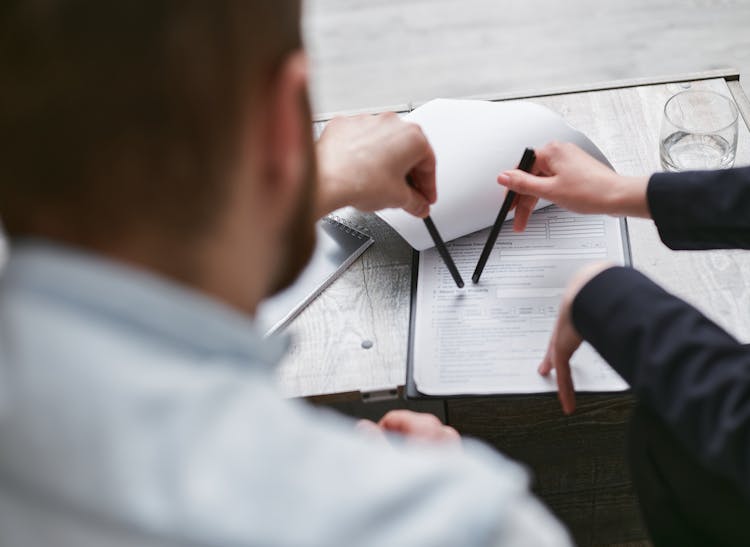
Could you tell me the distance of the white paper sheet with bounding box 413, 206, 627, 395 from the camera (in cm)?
98

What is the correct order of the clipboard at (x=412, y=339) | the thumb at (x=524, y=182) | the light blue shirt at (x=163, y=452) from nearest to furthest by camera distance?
the light blue shirt at (x=163, y=452)
the clipboard at (x=412, y=339)
the thumb at (x=524, y=182)

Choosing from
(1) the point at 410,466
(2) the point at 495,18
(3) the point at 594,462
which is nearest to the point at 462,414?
(3) the point at 594,462

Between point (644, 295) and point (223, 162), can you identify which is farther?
point (644, 295)

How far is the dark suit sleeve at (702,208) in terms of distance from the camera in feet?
3.31

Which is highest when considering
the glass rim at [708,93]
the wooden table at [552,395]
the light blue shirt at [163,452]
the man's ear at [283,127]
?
the man's ear at [283,127]

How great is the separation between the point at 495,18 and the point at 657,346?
1887mm

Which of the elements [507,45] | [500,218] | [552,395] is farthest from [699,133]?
[507,45]

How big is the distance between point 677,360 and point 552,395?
16 centimetres

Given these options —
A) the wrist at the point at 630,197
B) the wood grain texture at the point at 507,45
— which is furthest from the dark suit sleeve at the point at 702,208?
the wood grain texture at the point at 507,45

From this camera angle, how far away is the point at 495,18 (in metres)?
2.58

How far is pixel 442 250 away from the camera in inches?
42.1

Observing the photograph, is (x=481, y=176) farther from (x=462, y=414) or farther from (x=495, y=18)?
(x=495, y=18)

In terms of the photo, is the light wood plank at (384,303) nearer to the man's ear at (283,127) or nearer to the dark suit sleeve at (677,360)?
the dark suit sleeve at (677,360)

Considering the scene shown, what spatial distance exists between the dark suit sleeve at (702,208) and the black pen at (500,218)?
137 mm
